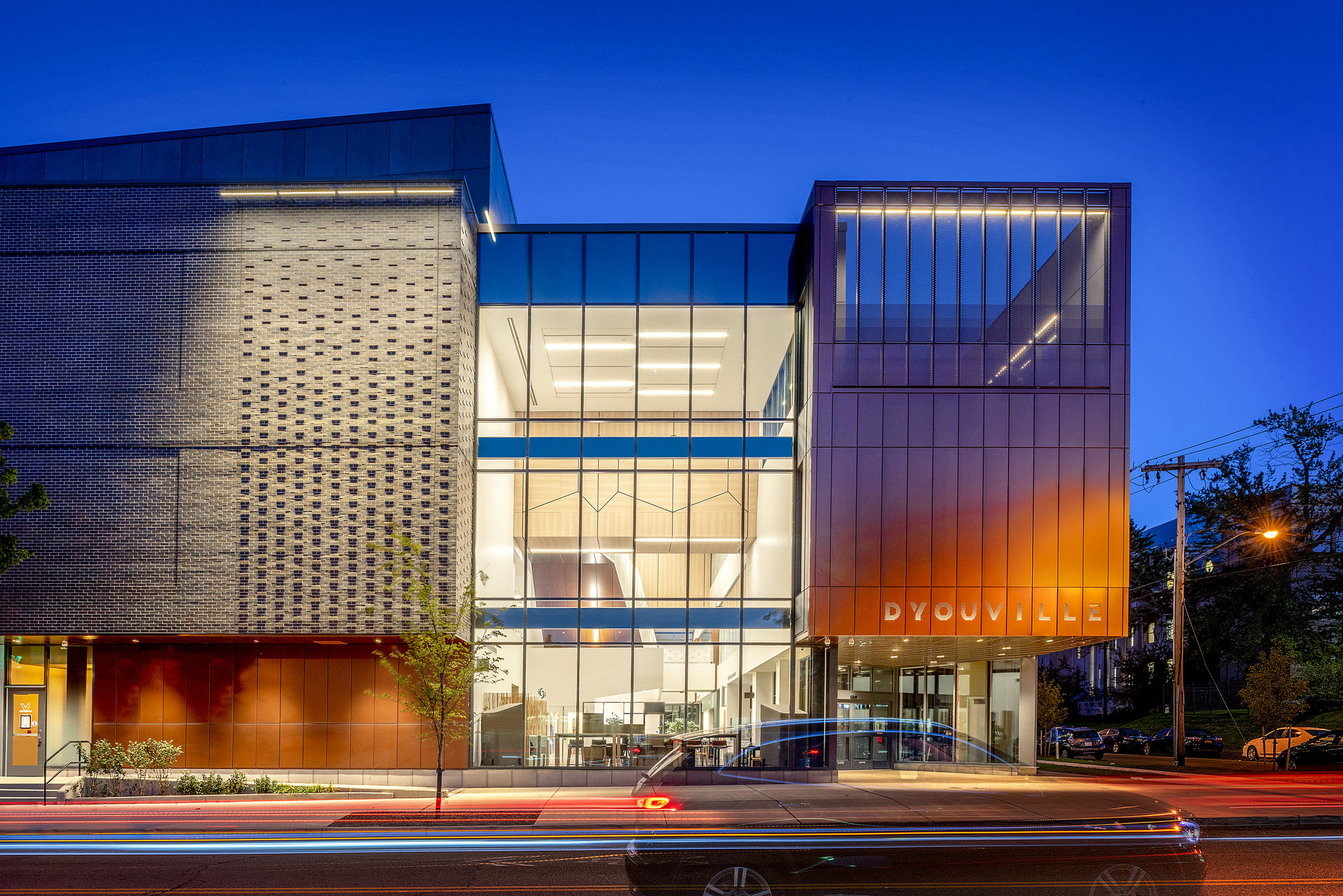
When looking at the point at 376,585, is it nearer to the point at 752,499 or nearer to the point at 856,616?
the point at 752,499

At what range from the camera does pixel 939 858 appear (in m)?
7.49

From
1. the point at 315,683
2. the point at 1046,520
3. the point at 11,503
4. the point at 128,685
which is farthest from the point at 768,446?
the point at 11,503

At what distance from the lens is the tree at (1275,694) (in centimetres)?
3581

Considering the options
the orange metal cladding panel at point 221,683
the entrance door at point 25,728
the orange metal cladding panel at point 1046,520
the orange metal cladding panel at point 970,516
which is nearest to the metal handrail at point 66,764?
the entrance door at point 25,728

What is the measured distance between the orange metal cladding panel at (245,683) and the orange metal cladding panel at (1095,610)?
18375 mm

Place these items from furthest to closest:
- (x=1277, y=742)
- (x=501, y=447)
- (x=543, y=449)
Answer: (x=1277, y=742)
(x=543, y=449)
(x=501, y=447)

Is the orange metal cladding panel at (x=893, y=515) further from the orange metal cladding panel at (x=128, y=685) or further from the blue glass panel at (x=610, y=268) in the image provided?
the orange metal cladding panel at (x=128, y=685)

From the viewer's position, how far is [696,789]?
830 cm

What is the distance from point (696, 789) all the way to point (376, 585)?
14.7 m

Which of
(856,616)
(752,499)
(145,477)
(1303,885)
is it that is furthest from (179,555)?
(1303,885)

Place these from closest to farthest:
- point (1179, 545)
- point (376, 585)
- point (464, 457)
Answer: point (376, 585)
point (464, 457)
point (1179, 545)

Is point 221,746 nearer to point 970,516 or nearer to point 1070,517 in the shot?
point 970,516

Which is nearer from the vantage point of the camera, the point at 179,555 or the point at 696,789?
the point at 696,789

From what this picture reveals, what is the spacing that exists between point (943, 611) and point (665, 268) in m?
10.2
